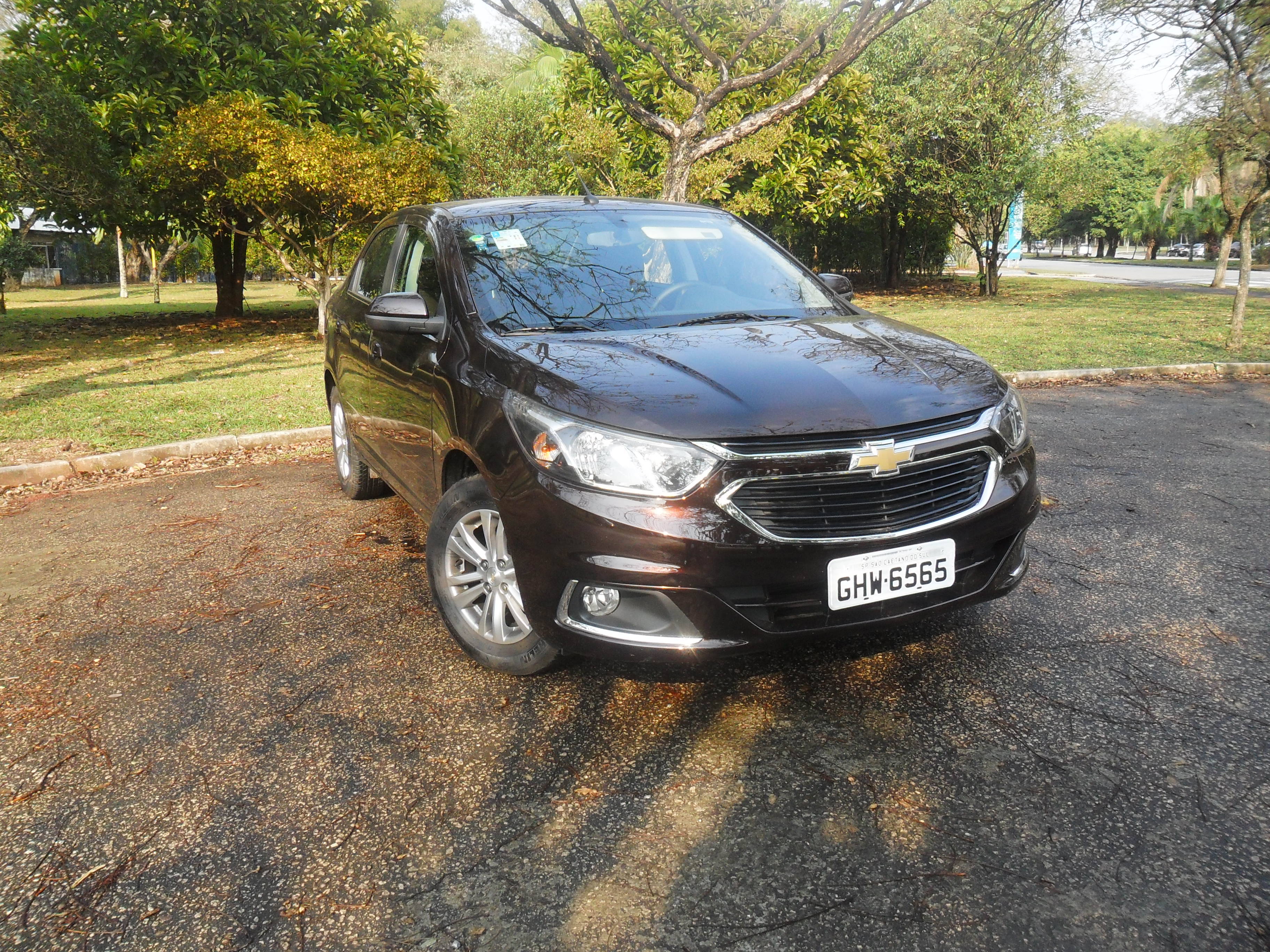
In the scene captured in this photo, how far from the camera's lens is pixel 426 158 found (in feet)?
48.7

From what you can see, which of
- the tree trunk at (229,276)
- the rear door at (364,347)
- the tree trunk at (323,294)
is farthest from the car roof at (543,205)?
the tree trunk at (229,276)

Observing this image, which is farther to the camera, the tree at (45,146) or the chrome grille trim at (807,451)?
the tree at (45,146)

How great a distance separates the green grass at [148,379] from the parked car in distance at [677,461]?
468 cm

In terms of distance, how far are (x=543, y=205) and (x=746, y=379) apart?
1.80 m

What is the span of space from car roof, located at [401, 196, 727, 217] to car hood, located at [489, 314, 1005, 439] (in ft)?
3.60

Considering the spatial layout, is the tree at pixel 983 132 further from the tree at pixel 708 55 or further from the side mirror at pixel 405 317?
the side mirror at pixel 405 317

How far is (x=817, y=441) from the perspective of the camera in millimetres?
2748

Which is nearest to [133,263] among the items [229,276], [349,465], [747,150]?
[229,276]

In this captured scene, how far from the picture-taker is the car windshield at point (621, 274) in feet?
12.0

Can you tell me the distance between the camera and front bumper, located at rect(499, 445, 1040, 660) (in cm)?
267

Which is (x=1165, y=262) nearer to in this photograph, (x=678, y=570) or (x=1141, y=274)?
(x=1141, y=274)

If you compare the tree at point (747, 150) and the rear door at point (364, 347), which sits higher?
the tree at point (747, 150)

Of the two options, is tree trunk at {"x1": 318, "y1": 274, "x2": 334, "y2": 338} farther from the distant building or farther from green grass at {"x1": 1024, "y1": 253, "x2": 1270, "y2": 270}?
the distant building

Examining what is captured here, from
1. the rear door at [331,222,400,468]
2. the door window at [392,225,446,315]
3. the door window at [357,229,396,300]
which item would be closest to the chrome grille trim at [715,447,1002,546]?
the door window at [392,225,446,315]
